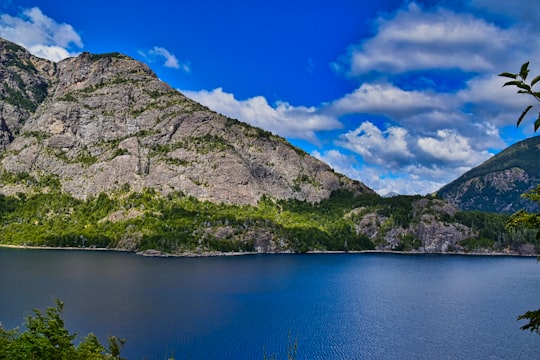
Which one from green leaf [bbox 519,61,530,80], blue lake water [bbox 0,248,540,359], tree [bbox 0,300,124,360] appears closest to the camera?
green leaf [bbox 519,61,530,80]

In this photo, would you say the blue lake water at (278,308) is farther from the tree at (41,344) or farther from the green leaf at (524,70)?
the green leaf at (524,70)

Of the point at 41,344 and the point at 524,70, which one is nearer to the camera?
the point at 524,70

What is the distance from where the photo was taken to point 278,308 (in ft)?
352

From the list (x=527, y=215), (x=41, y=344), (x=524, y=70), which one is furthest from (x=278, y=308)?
(x=524, y=70)

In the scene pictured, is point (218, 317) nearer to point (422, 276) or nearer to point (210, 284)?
point (210, 284)

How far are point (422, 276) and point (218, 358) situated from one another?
4936 inches

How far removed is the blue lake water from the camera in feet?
247

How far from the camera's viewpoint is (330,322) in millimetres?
93562

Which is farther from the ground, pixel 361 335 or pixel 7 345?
pixel 7 345

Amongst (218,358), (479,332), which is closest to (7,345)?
(218,358)

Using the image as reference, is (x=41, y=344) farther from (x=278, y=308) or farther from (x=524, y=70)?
(x=278, y=308)

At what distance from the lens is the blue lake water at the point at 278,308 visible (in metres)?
75.4

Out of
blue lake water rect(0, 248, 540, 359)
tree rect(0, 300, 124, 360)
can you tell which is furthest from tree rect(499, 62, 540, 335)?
blue lake water rect(0, 248, 540, 359)

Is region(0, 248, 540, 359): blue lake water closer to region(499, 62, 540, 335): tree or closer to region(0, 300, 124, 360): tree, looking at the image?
region(0, 300, 124, 360): tree
